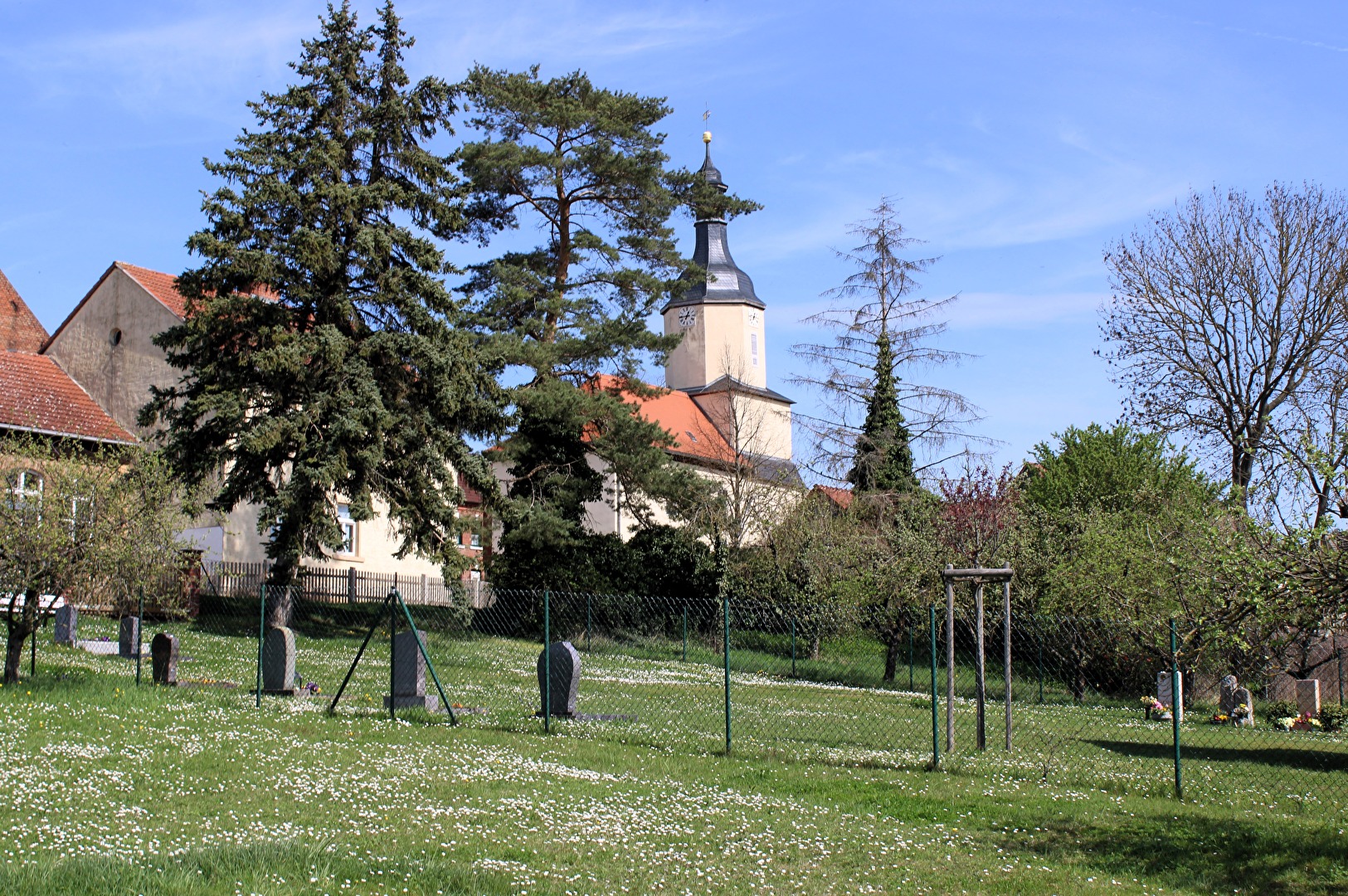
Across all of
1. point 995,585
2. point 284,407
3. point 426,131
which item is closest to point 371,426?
point 284,407

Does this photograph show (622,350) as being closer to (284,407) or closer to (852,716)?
(284,407)

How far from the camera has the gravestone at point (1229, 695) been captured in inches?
870

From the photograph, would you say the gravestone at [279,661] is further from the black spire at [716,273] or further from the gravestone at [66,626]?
the black spire at [716,273]

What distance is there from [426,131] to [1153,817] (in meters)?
24.7

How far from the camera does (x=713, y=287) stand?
66812mm

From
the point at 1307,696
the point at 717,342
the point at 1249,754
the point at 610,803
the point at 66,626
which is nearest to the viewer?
the point at 610,803

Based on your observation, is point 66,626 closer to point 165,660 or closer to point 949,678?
point 165,660

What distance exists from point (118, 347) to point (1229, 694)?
34503mm

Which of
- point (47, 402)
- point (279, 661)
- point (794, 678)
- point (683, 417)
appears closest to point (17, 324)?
point (47, 402)

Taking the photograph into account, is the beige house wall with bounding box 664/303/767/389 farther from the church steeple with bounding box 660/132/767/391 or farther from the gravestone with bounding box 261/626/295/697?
the gravestone with bounding box 261/626/295/697

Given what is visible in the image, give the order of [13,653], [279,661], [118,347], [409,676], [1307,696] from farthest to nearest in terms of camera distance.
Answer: [118,347] < [1307,696] < [279,661] < [13,653] < [409,676]

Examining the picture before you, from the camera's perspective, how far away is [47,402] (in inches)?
1305

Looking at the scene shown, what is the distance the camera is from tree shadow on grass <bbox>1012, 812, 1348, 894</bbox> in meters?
8.34

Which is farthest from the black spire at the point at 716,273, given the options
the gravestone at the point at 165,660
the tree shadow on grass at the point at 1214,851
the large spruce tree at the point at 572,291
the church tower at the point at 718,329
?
the tree shadow on grass at the point at 1214,851
